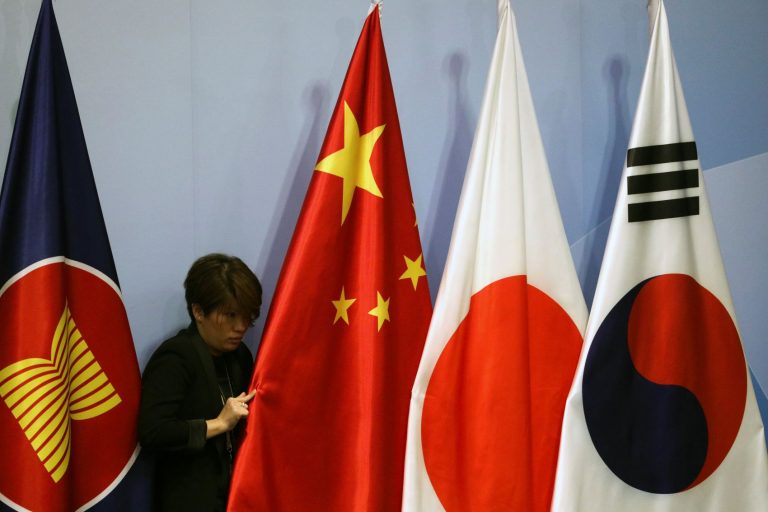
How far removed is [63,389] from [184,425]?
26 centimetres

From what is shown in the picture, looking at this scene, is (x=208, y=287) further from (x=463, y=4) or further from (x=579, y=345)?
(x=463, y=4)

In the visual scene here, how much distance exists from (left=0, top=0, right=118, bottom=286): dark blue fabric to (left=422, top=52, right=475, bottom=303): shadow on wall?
827 mm

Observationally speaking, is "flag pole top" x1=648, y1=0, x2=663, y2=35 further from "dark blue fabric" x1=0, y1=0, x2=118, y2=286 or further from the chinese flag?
"dark blue fabric" x1=0, y1=0, x2=118, y2=286

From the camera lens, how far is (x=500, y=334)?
184 centimetres

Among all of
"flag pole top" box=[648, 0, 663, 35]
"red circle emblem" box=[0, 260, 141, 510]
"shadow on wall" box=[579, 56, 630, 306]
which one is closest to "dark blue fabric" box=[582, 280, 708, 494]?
"shadow on wall" box=[579, 56, 630, 306]

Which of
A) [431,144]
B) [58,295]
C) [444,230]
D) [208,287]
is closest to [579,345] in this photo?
[444,230]

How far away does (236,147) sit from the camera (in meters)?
2.08

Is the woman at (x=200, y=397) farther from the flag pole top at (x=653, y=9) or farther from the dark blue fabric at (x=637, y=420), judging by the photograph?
the flag pole top at (x=653, y=9)

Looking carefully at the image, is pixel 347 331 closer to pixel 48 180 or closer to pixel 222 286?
pixel 222 286

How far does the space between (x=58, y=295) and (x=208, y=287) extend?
0.32 metres

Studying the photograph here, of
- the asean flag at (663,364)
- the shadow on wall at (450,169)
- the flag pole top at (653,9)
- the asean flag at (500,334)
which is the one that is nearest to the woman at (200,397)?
the asean flag at (500,334)

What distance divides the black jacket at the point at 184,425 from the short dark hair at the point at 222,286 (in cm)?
10

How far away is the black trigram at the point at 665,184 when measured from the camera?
6.11ft

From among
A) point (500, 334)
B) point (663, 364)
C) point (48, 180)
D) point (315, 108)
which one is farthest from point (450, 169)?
point (48, 180)
